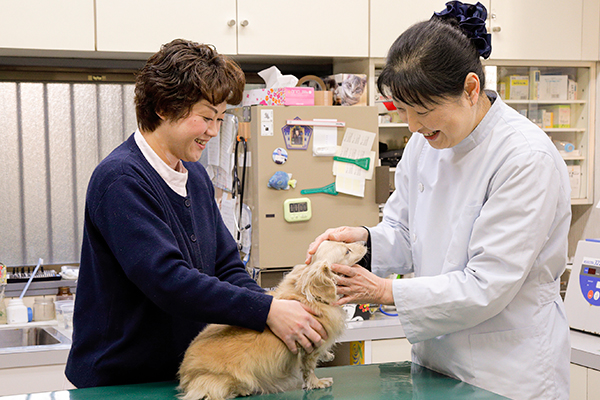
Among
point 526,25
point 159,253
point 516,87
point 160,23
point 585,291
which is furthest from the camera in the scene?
point 516,87

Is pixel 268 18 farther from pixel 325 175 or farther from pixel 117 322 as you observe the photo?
pixel 117 322

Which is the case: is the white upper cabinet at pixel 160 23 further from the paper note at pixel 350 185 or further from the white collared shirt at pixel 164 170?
the white collared shirt at pixel 164 170

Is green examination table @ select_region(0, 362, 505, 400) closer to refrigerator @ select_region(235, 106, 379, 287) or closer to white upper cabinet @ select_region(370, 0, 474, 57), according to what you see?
refrigerator @ select_region(235, 106, 379, 287)

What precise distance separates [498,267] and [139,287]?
80 cm

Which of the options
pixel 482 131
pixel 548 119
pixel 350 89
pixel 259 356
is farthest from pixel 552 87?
pixel 259 356

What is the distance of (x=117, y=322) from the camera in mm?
1334

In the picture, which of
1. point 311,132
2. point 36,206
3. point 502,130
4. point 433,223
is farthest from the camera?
point 36,206

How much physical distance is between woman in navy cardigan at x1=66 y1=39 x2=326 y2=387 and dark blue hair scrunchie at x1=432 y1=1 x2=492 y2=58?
0.55 meters

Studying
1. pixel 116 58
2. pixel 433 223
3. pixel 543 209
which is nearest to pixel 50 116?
pixel 116 58

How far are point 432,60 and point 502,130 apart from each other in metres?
0.26

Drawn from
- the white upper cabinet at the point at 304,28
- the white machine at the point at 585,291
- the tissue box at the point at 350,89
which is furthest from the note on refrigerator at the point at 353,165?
the white machine at the point at 585,291

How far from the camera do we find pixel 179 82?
1.37 meters

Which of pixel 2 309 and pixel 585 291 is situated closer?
pixel 585 291

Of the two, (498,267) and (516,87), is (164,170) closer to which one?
(498,267)
